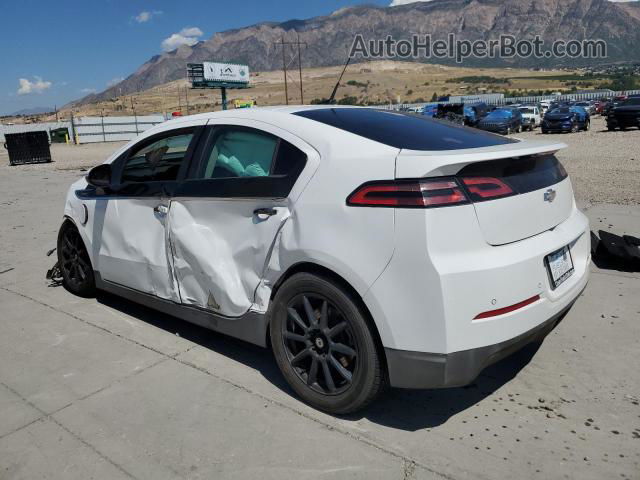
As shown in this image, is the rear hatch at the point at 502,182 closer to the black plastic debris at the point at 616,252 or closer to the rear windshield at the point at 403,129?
the rear windshield at the point at 403,129

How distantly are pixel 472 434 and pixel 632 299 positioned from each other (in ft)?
8.01

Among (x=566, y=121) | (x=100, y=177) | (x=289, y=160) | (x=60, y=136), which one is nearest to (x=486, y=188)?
(x=289, y=160)

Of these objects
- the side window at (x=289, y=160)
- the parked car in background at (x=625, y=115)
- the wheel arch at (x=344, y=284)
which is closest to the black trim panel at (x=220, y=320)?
the wheel arch at (x=344, y=284)

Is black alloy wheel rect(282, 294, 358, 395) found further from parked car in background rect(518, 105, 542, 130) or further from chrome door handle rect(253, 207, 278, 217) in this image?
parked car in background rect(518, 105, 542, 130)

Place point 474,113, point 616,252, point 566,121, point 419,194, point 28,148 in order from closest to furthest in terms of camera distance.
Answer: point 419,194 < point 616,252 < point 28,148 < point 566,121 < point 474,113

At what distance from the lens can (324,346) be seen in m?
2.86

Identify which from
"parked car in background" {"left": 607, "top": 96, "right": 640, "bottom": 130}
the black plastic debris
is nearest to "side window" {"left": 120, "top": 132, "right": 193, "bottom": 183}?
the black plastic debris

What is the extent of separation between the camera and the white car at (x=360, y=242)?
242 centimetres

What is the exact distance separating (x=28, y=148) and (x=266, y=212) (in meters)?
23.9

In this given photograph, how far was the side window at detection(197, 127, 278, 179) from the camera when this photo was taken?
10.3 ft

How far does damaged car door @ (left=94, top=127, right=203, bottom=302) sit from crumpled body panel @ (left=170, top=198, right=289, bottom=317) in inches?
6.6

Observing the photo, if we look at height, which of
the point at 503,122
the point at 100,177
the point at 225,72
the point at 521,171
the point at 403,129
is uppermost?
the point at 225,72

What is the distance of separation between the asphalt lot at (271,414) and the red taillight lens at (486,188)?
1184 millimetres

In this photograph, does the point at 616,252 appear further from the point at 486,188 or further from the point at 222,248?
the point at 222,248
